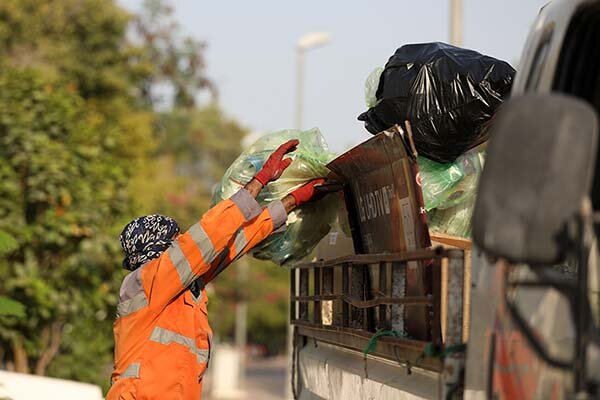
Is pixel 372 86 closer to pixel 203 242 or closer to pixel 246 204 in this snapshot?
pixel 246 204

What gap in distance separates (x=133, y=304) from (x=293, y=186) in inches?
43.2

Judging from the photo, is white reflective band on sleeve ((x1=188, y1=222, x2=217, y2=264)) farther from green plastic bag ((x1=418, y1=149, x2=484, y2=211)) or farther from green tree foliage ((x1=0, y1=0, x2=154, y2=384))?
green tree foliage ((x1=0, y1=0, x2=154, y2=384))

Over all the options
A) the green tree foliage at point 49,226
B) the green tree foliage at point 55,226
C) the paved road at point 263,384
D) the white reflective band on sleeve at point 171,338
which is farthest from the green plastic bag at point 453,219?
the paved road at point 263,384

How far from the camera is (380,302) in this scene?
493 centimetres

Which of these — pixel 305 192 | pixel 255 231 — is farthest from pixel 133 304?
pixel 305 192

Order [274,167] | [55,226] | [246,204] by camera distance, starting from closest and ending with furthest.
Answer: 1. [246,204]
2. [274,167]
3. [55,226]

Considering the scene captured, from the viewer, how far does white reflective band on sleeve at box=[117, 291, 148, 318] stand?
19.4 feet

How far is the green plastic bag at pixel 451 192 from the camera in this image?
5.78 m

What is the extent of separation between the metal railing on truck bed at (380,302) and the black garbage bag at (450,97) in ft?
2.40

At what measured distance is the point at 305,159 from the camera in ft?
21.2

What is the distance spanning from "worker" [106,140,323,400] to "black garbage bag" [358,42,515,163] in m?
0.76

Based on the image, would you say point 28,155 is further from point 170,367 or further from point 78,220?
point 170,367

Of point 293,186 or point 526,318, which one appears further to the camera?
point 293,186

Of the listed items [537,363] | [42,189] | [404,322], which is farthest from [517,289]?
[42,189]
